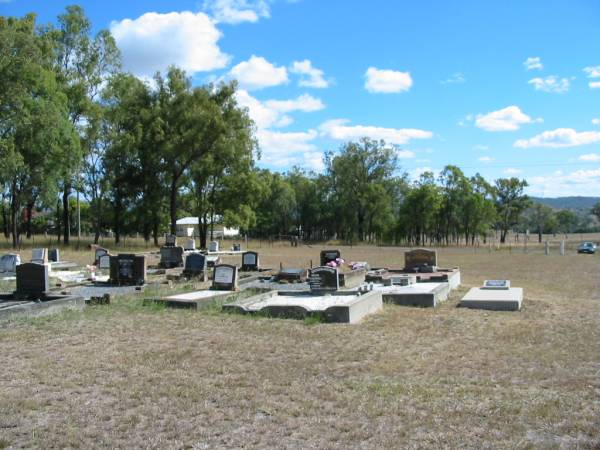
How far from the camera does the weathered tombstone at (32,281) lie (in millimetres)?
12719

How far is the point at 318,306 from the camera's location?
11.9m

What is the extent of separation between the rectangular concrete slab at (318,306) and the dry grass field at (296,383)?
42 cm

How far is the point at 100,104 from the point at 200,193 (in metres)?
11.6

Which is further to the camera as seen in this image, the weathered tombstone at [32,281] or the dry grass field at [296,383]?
the weathered tombstone at [32,281]

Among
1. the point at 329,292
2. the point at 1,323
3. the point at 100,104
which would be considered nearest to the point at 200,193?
the point at 100,104

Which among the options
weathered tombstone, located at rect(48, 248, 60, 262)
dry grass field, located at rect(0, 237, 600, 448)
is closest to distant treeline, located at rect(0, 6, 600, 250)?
weathered tombstone, located at rect(48, 248, 60, 262)

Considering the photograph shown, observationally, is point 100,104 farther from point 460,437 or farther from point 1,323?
point 460,437

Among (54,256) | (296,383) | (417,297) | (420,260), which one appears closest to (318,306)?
(417,297)

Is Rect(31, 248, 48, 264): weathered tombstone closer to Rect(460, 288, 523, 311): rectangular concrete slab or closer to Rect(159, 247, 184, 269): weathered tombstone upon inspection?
Rect(159, 247, 184, 269): weathered tombstone

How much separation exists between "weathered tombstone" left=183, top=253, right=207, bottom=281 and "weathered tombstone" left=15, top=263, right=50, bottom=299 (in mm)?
6107

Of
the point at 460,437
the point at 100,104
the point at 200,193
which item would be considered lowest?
the point at 460,437

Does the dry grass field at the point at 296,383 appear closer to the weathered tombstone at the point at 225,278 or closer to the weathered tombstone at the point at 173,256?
the weathered tombstone at the point at 225,278

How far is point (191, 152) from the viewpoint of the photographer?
4431 centimetres

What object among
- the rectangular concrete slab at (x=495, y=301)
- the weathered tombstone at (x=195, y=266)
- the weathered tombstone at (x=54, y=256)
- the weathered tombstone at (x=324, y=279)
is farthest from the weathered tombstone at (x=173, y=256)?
the rectangular concrete slab at (x=495, y=301)
